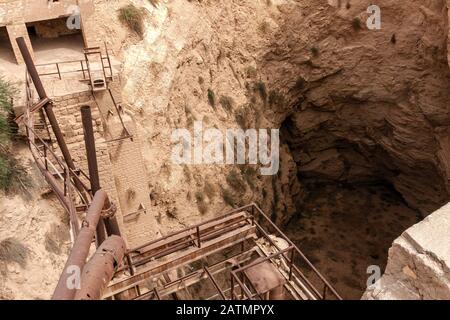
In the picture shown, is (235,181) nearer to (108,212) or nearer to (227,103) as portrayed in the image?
(227,103)

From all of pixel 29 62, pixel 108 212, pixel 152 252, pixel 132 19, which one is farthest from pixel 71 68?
pixel 152 252

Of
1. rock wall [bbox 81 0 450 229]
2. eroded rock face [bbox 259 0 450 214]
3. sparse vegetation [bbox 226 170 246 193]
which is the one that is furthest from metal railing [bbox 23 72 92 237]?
eroded rock face [bbox 259 0 450 214]

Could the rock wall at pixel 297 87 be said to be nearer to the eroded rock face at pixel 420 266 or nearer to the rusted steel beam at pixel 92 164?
the rusted steel beam at pixel 92 164

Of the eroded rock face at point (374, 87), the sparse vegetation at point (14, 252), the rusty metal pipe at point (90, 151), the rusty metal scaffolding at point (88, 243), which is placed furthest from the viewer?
the eroded rock face at point (374, 87)

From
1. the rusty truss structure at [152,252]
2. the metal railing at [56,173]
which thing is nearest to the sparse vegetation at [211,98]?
the metal railing at [56,173]
